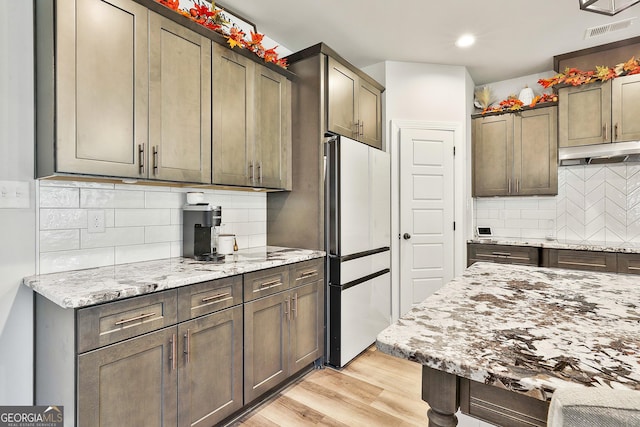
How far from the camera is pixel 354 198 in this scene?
279 cm

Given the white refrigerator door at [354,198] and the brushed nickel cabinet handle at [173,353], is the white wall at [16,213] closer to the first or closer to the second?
the brushed nickel cabinet handle at [173,353]

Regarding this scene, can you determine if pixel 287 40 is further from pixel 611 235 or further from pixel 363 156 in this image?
pixel 611 235

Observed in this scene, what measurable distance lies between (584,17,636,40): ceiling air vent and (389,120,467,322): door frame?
1245mm

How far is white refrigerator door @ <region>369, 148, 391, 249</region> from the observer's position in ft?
9.96

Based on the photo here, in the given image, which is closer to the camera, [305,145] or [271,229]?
[305,145]

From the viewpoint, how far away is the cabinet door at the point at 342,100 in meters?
2.73

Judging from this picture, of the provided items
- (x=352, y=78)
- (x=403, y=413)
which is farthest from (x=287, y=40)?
(x=403, y=413)

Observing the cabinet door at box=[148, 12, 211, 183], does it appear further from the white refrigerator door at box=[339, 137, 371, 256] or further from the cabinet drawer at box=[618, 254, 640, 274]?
the cabinet drawer at box=[618, 254, 640, 274]

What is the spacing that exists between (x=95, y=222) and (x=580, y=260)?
3859mm

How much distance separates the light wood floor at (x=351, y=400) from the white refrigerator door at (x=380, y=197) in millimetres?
1066

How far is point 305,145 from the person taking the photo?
2.74 meters

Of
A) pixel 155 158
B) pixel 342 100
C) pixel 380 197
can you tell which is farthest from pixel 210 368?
pixel 342 100

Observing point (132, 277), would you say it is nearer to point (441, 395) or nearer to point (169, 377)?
point (169, 377)

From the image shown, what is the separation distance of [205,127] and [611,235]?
13.1 ft
